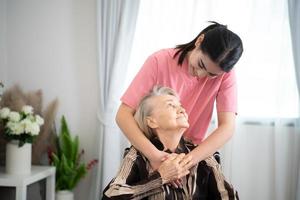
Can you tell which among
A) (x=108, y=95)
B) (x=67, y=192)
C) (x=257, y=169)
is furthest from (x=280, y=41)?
(x=67, y=192)

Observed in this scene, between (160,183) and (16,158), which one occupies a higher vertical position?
(160,183)

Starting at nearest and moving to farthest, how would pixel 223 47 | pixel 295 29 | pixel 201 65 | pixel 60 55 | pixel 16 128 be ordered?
1. pixel 223 47
2. pixel 201 65
3. pixel 16 128
4. pixel 295 29
5. pixel 60 55

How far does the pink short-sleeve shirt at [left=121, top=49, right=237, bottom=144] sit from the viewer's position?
165cm

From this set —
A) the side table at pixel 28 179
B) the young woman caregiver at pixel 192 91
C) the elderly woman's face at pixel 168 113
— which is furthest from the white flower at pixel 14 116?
the elderly woman's face at pixel 168 113

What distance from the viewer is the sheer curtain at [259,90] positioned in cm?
262

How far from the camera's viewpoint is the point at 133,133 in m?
1.55

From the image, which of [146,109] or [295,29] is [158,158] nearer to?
[146,109]

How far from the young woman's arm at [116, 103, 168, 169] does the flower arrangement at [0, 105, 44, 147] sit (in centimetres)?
103

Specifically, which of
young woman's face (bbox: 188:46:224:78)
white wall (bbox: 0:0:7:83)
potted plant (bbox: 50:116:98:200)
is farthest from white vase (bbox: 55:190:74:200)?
young woman's face (bbox: 188:46:224:78)

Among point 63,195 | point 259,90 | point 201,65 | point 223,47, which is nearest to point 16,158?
point 63,195

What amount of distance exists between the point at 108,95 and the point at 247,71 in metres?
1.15

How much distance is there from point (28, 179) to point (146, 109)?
1230 mm

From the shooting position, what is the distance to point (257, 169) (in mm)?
2721

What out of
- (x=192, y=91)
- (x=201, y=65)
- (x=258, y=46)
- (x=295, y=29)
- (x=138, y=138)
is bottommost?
(x=138, y=138)
